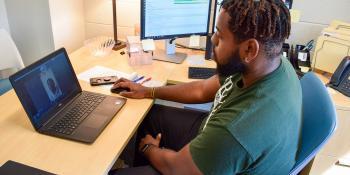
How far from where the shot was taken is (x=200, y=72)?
5.90 feet

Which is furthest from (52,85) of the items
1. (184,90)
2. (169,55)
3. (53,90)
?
(169,55)

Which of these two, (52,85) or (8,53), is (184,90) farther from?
(8,53)

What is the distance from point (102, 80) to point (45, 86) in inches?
15.7

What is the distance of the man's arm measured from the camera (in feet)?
4.95

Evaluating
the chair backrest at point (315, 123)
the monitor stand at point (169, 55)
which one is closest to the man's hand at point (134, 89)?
the monitor stand at point (169, 55)

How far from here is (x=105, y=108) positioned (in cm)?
134

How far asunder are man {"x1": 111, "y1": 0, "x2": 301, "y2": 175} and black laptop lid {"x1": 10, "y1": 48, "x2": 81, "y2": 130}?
521 millimetres

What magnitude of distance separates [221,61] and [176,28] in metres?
0.88

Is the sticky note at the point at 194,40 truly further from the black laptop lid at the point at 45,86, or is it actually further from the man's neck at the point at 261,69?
the man's neck at the point at 261,69

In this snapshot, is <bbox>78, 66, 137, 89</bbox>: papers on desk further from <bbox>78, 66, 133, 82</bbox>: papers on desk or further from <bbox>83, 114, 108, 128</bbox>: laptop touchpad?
<bbox>83, 114, 108, 128</bbox>: laptop touchpad

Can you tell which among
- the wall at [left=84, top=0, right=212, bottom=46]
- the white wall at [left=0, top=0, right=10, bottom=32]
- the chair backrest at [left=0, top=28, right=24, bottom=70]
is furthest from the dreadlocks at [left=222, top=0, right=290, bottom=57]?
the white wall at [left=0, top=0, right=10, bottom=32]

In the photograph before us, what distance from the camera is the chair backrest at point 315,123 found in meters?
0.94

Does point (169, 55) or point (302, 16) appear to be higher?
point (302, 16)

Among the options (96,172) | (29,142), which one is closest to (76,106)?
(29,142)
